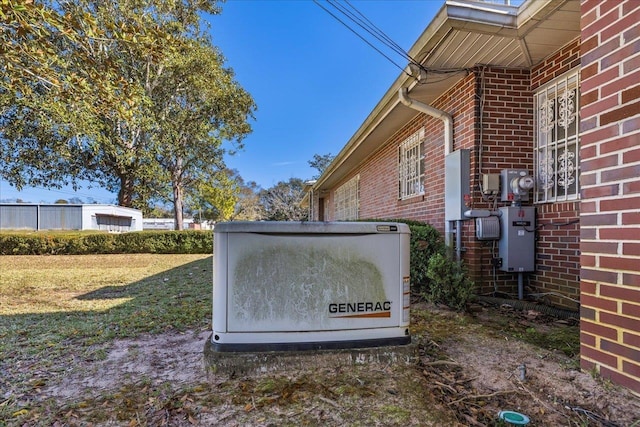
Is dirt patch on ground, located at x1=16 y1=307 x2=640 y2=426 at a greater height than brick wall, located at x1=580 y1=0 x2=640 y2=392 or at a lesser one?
lesser

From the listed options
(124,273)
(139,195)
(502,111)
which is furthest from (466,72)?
(139,195)

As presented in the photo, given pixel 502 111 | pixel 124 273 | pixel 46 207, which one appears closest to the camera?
pixel 502 111

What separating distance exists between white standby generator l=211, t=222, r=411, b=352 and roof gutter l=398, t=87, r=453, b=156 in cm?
304

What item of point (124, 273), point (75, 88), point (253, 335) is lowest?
point (124, 273)

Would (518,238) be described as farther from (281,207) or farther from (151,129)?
(151,129)

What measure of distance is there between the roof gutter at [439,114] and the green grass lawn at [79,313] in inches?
155

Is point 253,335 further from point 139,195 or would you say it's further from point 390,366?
point 139,195

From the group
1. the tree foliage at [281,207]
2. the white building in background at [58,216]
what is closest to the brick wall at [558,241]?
the tree foliage at [281,207]

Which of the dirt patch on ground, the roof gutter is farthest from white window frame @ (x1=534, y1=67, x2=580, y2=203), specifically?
the dirt patch on ground

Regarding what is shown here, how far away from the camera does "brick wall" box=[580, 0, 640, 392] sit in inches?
73.3

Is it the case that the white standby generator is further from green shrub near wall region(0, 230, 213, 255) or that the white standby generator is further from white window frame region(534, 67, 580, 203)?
green shrub near wall region(0, 230, 213, 255)

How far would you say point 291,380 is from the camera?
2.20 meters

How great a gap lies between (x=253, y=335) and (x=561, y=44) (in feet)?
14.0

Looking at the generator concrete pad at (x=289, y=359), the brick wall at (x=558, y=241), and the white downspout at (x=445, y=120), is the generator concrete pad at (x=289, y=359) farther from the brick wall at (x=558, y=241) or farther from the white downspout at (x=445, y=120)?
the white downspout at (x=445, y=120)
